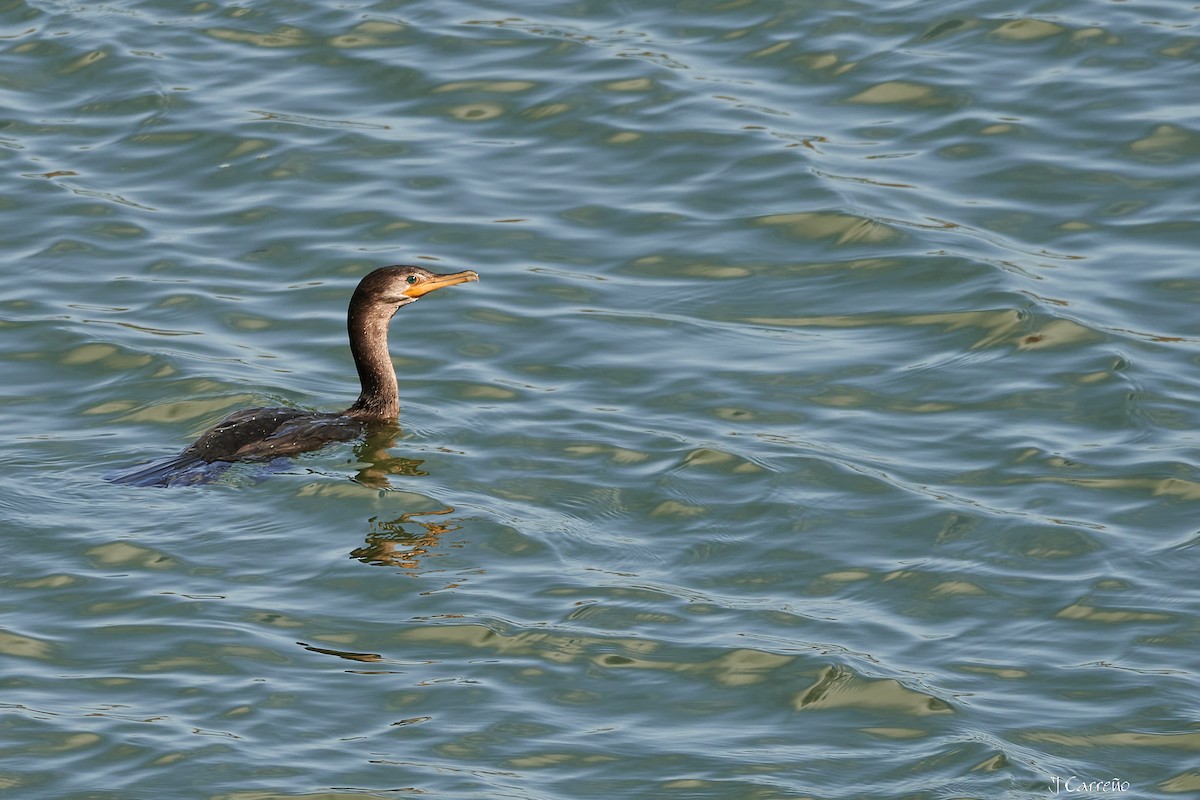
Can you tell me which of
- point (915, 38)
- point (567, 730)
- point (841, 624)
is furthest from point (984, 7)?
point (567, 730)

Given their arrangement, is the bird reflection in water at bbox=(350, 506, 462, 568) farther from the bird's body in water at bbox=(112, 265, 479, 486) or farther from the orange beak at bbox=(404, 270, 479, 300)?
the orange beak at bbox=(404, 270, 479, 300)

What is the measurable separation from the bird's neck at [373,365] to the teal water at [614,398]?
261 mm

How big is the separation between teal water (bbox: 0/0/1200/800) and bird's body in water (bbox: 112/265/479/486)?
0.60ft

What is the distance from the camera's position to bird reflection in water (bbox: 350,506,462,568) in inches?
393

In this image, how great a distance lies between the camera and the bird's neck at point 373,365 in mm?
11824

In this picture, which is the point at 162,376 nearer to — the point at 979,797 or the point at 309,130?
the point at 309,130

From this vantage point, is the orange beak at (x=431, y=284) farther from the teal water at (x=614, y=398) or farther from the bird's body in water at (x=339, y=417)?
the teal water at (x=614, y=398)

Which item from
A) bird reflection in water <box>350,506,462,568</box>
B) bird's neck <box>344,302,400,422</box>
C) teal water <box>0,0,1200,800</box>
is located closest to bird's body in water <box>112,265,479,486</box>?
bird's neck <box>344,302,400,422</box>

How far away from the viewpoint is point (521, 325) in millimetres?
12859

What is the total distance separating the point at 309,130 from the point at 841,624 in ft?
26.2

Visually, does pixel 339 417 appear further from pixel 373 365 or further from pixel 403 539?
pixel 403 539

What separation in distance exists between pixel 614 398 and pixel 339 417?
1.64m

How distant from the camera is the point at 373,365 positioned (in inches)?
468

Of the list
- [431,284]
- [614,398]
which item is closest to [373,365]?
[431,284]
